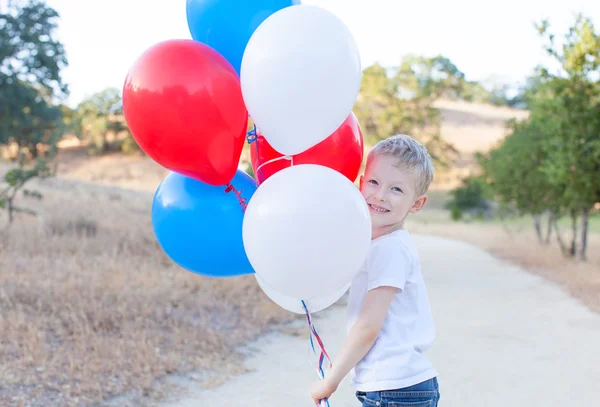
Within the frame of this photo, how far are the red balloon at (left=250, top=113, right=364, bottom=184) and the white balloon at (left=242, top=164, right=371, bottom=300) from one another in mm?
383

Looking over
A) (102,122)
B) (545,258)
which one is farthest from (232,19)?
(102,122)

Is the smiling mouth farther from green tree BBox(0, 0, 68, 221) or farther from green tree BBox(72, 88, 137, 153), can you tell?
green tree BBox(72, 88, 137, 153)

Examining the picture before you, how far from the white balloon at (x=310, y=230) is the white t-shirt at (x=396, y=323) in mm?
81

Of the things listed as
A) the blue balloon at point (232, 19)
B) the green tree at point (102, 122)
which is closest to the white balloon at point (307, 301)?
the blue balloon at point (232, 19)

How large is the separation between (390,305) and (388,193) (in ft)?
1.22

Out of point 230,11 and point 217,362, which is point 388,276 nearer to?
point 230,11

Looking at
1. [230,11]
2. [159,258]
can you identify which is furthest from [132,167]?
[230,11]

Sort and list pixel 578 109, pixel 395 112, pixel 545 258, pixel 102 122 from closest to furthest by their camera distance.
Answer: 1. pixel 578 109
2. pixel 545 258
3. pixel 395 112
4. pixel 102 122

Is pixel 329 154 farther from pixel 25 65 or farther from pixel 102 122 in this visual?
pixel 102 122

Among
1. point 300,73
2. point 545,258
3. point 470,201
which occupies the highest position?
point 300,73

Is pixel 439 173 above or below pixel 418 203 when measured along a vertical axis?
below

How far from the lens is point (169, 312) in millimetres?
5680

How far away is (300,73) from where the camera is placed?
204 centimetres

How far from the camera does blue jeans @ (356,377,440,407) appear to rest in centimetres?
197
